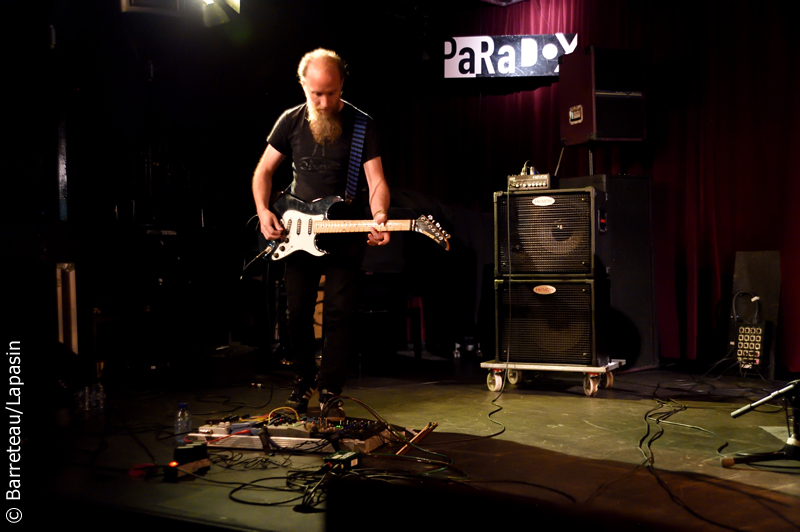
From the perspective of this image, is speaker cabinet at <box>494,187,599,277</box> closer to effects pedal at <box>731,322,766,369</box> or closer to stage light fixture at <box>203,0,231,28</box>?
effects pedal at <box>731,322,766,369</box>

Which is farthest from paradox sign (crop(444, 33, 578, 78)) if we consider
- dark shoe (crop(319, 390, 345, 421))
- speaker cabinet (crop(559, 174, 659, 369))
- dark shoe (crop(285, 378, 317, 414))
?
dark shoe (crop(319, 390, 345, 421))

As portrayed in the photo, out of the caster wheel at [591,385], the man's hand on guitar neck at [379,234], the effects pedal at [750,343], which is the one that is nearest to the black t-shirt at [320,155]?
the man's hand on guitar neck at [379,234]

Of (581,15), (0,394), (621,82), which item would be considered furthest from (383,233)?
(581,15)

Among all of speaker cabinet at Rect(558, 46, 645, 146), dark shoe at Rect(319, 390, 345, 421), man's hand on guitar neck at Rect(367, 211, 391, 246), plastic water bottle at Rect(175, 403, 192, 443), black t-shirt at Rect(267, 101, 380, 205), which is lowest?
plastic water bottle at Rect(175, 403, 192, 443)

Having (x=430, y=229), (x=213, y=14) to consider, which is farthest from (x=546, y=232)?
(x=213, y=14)

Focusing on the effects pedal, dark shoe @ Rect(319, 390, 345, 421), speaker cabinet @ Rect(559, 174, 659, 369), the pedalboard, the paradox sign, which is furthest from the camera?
the paradox sign

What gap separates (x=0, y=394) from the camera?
2.40m

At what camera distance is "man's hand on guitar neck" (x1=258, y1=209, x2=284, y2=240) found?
10.0 feet

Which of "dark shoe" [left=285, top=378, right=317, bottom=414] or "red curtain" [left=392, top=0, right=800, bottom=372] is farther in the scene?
"red curtain" [left=392, top=0, right=800, bottom=372]

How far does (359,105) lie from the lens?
22.3 feet

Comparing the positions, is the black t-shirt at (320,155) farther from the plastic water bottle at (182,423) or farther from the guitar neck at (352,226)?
the plastic water bottle at (182,423)

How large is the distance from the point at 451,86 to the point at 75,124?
3452mm

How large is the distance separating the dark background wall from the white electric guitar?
1.49 metres

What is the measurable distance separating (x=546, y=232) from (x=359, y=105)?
3.43 metres
